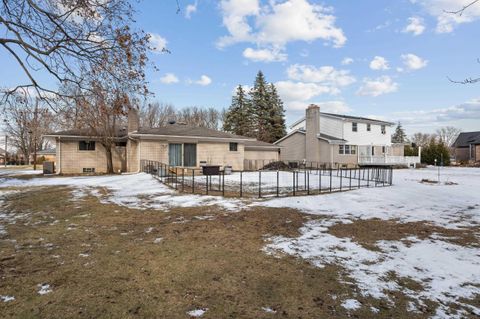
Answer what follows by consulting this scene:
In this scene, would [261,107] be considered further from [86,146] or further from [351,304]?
[351,304]

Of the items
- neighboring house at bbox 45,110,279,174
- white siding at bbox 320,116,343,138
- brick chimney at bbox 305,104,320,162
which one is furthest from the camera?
white siding at bbox 320,116,343,138

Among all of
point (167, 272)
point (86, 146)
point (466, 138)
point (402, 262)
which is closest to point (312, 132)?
point (86, 146)

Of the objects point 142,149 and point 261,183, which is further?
point 142,149

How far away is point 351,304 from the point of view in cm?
324

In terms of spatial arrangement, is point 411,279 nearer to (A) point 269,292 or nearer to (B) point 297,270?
(B) point 297,270

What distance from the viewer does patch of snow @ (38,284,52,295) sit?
134 inches

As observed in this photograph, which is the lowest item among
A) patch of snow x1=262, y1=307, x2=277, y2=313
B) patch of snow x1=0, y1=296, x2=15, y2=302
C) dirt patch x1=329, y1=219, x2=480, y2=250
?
patch of snow x1=262, y1=307, x2=277, y2=313

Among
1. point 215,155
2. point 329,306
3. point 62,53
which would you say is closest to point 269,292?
point 329,306

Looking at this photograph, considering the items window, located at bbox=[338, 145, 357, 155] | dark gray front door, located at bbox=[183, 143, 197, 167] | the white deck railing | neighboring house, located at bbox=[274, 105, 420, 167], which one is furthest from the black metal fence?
the white deck railing

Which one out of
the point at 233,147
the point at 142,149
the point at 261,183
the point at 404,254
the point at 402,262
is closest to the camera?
the point at 402,262

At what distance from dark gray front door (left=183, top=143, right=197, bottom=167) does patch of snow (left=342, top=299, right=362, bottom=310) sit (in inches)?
795

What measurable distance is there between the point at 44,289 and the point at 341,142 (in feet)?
98.0

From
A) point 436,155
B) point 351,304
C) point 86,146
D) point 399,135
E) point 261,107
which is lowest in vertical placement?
point 351,304

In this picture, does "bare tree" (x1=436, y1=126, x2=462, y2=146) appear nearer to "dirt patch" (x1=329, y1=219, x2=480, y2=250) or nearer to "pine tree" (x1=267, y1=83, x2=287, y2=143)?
"pine tree" (x1=267, y1=83, x2=287, y2=143)
